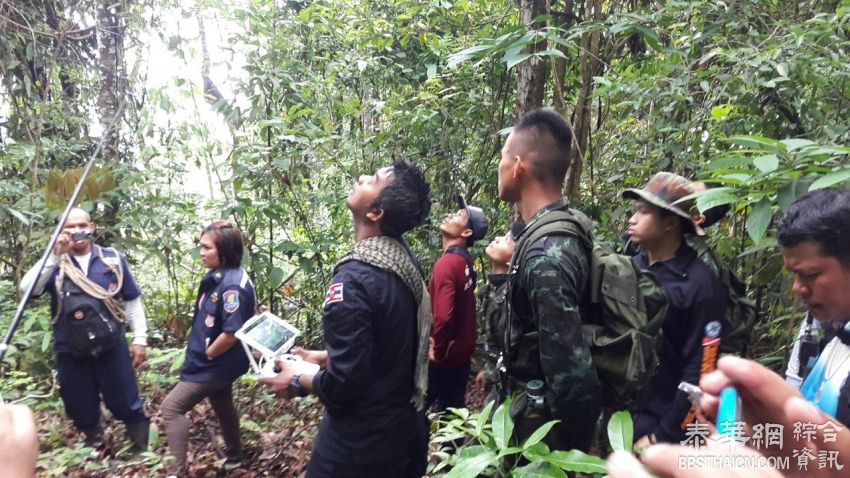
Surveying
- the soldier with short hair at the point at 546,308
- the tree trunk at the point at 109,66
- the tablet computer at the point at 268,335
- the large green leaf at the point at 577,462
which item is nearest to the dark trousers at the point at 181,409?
the tablet computer at the point at 268,335

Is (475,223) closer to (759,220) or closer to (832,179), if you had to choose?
(759,220)

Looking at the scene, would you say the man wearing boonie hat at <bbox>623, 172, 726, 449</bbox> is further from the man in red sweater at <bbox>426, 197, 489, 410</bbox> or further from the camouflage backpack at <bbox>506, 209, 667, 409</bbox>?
the man in red sweater at <bbox>426, 197, 489, 410</bbox>

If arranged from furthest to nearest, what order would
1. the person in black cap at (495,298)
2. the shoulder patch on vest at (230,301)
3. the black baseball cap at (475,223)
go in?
1. the black baseball cap at (475,223)
2. the shoulder patch on vest at (230,301)
3. the person in black cap at (495,298)

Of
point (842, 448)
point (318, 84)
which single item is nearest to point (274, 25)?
point (318, 84)

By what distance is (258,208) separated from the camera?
4.80m

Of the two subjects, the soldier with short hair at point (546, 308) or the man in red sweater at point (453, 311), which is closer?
the soldier with short hair at point (546, 308)

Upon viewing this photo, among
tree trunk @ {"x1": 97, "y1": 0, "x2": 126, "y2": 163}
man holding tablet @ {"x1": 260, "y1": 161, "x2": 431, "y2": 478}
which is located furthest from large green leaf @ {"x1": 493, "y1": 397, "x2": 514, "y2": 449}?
tree trunk @ {"x1": 97, "y1": 0, "x2": 126, "y2": 163}

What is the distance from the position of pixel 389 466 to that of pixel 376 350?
541 mm

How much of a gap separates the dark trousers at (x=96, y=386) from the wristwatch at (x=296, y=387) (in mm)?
2329

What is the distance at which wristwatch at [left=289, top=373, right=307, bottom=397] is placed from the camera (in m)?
2.43

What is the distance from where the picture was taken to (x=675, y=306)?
257 centimetres

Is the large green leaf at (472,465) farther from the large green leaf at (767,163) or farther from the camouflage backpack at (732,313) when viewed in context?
the camouflage backpack at (732,313)

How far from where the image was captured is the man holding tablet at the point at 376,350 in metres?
2.26

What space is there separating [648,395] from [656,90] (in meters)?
1.89
